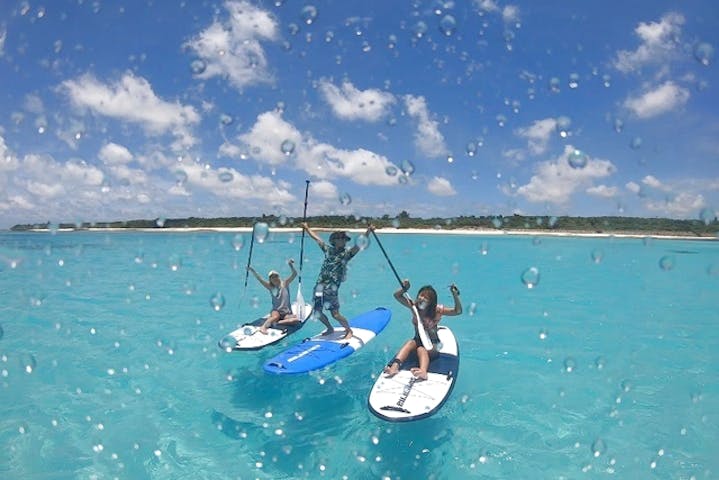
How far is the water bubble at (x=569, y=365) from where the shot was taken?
1209cm

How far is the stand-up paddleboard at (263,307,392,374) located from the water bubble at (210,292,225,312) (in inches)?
385

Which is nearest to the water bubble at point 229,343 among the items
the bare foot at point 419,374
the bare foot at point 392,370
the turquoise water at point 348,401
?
the turquoise water at point 348,401

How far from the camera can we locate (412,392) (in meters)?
7.75

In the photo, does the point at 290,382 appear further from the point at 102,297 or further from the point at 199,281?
the point at 199,281

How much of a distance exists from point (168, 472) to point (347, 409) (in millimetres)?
3497

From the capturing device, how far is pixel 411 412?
7.03 metres

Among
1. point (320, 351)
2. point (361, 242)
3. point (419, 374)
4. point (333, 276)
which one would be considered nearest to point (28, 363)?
point (320, 351)

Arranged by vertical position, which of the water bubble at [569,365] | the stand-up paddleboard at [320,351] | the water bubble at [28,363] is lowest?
the water bubble at [28,363]

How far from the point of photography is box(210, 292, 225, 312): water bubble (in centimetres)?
2008

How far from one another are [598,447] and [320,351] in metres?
5.85

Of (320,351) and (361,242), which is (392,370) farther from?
(361,242)

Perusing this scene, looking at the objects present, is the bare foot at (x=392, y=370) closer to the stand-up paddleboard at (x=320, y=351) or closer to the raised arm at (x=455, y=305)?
the stand-up paddleboard at (x=320, y=351)

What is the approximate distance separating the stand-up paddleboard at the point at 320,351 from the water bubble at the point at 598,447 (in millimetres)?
5174

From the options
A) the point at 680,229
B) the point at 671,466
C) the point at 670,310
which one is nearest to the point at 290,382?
the point at 671,466
